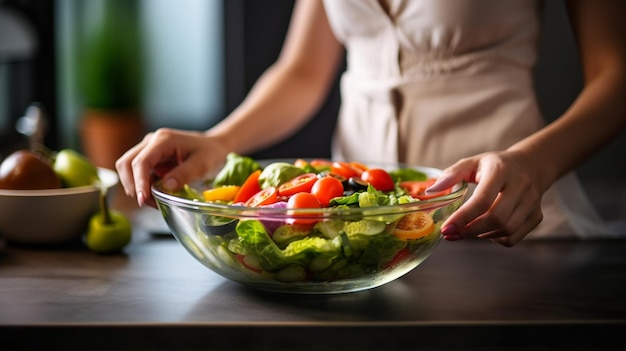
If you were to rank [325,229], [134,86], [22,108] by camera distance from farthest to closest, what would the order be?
[134,86] → [22,108] → [325,229]

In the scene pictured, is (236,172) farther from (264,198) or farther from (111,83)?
(111,83)

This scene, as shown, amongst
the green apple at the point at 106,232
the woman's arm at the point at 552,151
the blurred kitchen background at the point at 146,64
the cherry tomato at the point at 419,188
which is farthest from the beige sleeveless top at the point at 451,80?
the blurred kitchen background at the point at 146,64

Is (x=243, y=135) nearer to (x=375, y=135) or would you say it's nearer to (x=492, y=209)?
(x=375, y=135)

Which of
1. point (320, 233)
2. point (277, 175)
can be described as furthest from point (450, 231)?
point (277, 175)

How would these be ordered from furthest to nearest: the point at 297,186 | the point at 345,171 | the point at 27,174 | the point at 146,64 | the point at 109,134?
the point at 146,64 → the point at 109,134 → the point at 27,174 → the point at 345,171 → the point at 297,186

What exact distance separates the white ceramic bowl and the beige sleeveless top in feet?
1.90

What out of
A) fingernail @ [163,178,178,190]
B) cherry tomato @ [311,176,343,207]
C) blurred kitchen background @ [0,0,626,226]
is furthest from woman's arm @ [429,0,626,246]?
blurred kitchen background @ [0,0,626,226]

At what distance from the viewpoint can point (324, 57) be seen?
165 cm

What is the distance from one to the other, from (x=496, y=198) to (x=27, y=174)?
691 mm

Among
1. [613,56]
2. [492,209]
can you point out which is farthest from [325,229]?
[613,56]

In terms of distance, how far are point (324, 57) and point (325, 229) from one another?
82 centimetres

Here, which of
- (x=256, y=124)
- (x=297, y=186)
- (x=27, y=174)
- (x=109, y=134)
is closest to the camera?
(x=297, y=186)

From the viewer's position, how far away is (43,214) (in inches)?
47.2

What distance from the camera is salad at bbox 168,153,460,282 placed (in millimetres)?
884
